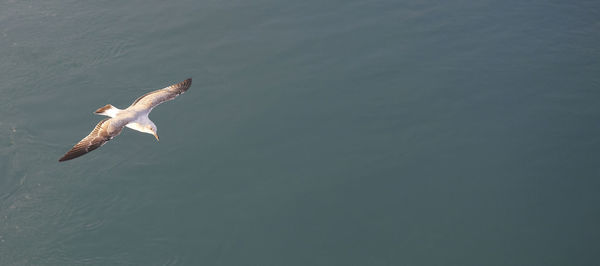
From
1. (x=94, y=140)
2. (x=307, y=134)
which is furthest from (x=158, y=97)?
(x=307, y=134)

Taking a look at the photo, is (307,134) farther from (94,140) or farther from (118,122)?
(94,140)

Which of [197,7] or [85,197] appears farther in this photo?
[197,7]

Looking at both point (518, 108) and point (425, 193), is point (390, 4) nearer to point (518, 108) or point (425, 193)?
point (518, 108)

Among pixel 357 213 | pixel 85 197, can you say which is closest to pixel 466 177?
pixel 357 213

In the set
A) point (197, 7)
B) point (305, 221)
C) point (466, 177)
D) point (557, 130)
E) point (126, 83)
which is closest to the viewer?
point (305, 221)

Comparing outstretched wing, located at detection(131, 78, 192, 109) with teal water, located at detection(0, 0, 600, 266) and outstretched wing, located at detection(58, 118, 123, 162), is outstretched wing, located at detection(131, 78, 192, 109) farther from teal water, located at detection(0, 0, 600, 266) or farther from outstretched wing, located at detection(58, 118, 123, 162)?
teal water, located at detection(0, 0, 600, 266)

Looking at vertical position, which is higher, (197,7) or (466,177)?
(197,7)

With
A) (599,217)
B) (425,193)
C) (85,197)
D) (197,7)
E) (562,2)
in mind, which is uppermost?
(197,7)

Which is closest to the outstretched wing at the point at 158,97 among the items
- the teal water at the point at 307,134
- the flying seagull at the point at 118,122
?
the flying seagull at the point at 118,122
